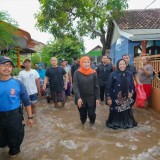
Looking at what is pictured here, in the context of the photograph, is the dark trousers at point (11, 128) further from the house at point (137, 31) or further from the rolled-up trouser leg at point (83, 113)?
the house at point (137, 31)

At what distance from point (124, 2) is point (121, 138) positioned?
618 inches

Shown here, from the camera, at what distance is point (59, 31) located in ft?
65.7

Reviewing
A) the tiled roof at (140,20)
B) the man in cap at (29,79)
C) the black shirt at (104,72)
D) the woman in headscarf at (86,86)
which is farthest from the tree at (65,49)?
A: the woman in headscarf at (86,86)

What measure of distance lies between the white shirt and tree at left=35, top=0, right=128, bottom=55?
11.7 m

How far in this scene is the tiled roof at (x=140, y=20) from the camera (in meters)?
18.4

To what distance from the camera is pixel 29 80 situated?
6949 mm

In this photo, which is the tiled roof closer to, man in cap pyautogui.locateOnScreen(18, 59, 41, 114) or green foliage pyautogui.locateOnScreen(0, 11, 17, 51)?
green foliage pyautogui.locateOnScreen(0, 11, 17, 51)

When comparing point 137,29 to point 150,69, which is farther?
point 137,29

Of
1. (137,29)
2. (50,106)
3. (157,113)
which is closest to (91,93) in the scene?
(157,113)

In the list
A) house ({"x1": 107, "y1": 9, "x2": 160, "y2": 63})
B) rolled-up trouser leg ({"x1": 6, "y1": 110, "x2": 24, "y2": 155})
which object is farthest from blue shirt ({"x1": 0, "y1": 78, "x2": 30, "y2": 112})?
house ({"x1": 107, "y1": 9, "x2": 160, "y2": 63})

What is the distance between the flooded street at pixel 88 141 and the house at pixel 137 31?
7590 mm

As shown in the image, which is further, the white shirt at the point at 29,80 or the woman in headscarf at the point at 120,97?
the white shirt at the point at 29,80

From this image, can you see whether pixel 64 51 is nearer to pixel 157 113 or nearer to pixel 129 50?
pixel 129 50

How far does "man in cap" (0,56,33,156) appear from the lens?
4023mm
